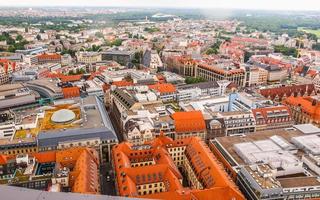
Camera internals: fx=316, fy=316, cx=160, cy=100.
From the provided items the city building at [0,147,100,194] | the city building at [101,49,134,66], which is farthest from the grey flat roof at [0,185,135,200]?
the city building at [101,49,134,66]

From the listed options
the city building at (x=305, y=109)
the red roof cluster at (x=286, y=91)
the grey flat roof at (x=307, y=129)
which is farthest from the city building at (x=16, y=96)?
the city building at (x=305, y=109)

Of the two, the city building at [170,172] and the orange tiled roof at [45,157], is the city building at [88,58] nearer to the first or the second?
the orange tiled roof at [45,157]

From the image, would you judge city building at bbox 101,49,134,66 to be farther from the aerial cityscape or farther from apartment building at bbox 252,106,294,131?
apartment building at bbox 252,106,294,131

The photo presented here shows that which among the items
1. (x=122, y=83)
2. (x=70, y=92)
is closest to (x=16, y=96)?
(x=70, y=92)

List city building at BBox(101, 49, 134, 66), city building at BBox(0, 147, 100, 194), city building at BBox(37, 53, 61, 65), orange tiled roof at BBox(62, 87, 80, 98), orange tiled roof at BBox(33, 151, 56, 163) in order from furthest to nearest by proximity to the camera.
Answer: city building at BBox(101, 49, 134, 66) → city building at BBox(37, 53, 61, 65) → orange tiled roof at BBox(62, 87, 80, 98) → orange tiled roof at BBox(33, 151, 56, 163) → city building at BBox(0, 147, 100, 194)

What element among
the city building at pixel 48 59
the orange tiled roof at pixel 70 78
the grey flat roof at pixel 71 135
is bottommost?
the grey flat roof at pixel 71 135

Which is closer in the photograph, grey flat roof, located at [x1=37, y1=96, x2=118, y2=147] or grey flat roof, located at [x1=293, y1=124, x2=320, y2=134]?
grey flat roof, located at [x1=37, y1=96, x2=118, y2=147]

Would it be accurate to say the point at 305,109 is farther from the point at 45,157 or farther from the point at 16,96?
the point at 16,96

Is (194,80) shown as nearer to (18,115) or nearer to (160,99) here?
(160,99)
